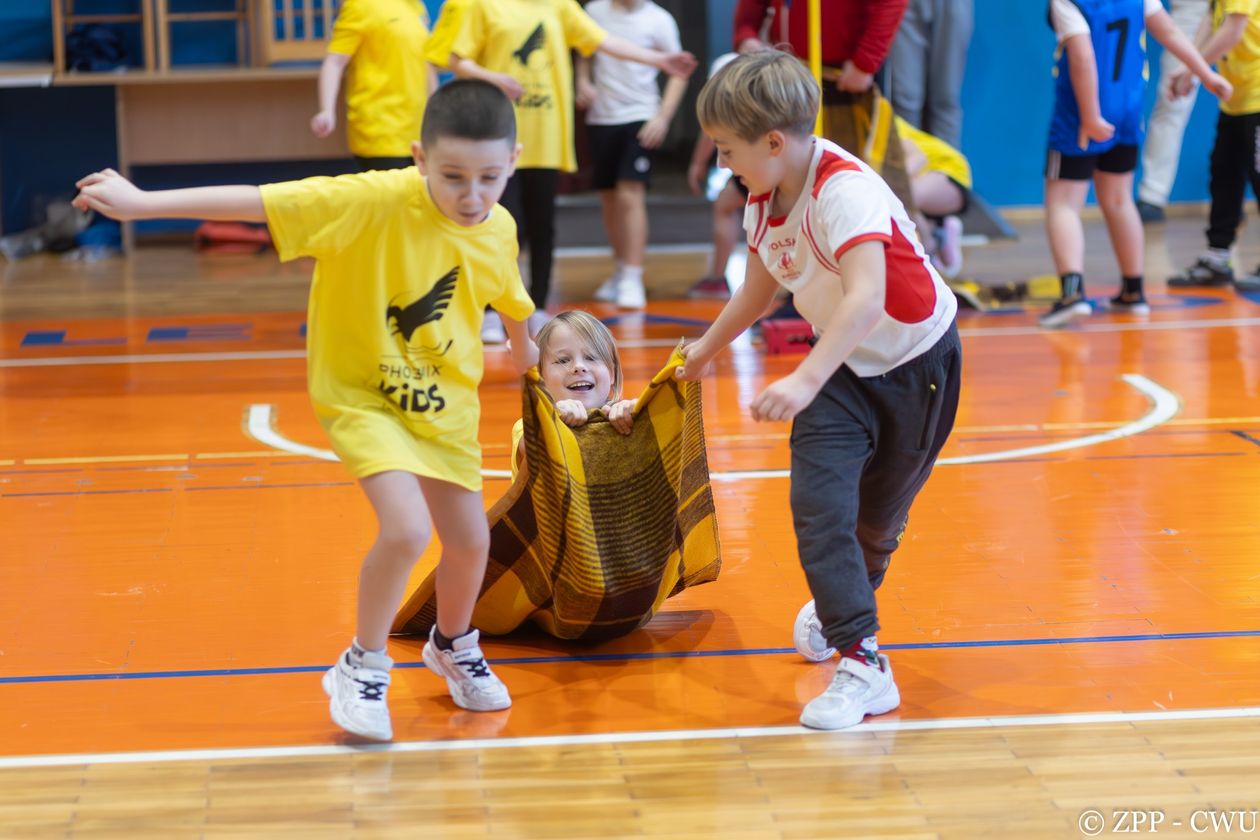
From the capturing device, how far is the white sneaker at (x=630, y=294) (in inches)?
272

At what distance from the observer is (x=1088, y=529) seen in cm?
367

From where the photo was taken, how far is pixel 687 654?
9.80ft

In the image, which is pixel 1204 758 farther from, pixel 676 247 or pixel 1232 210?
pixel 676 247

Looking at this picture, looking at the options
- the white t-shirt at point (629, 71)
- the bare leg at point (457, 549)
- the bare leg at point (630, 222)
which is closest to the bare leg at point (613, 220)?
the bare leg at point (630, 222)

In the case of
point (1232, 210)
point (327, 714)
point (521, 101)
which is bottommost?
point (327, 714)

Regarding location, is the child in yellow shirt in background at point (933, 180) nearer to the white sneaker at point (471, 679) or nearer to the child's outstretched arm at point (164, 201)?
the white sneaker at point (471, 679)

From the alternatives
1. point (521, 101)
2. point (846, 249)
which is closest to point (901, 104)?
point (521, 101)

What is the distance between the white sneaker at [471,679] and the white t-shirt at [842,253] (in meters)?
0.85

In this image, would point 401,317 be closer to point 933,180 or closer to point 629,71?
point 629,71

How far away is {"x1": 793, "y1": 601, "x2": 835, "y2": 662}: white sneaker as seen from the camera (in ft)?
9.58

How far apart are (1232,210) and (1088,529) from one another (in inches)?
154

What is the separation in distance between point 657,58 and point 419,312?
9.98 feet

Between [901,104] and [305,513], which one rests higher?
[901,104]

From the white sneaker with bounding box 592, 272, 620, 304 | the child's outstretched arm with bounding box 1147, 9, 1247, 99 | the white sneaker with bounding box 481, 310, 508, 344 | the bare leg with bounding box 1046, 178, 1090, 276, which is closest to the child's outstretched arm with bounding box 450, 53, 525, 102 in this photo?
the white sneaker with bounding box 481, 310, 508, 344
